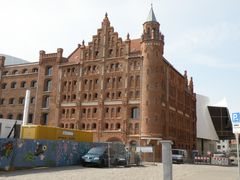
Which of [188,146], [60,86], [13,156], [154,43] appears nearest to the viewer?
[13,156]

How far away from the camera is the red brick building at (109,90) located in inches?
2053

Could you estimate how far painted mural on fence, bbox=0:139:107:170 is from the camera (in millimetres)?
22141

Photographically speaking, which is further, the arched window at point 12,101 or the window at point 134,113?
the arched window at point 12,101

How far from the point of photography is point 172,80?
61.4 m

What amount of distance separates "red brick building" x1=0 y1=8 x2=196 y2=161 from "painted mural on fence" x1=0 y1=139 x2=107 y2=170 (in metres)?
21.6

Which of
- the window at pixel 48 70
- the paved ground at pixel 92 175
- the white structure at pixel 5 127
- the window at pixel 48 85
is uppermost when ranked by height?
the window at pixel 48 70

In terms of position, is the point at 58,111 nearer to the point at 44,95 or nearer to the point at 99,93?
the point at 44,95

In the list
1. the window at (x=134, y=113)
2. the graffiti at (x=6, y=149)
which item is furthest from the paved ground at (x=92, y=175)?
the window at (x=134, y=113)

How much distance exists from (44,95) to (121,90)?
52.4ft

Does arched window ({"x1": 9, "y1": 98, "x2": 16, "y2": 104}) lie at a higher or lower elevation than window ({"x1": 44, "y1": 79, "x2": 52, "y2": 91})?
lower

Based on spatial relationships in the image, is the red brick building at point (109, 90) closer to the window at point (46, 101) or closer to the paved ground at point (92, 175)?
the window at point (46, 101)

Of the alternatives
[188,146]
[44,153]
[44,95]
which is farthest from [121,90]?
[44,153]

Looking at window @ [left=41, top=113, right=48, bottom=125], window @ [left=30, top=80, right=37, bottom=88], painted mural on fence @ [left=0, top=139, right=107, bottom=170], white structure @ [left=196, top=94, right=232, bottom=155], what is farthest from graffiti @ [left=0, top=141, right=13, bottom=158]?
white structure @ [left=196, top=94, right=232, bottom=155]

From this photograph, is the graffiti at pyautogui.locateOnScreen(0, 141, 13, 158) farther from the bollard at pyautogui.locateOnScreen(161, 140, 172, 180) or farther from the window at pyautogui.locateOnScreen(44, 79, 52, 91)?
the window at pyautogui.locateOnScreen(44, 79, 52, 91)
